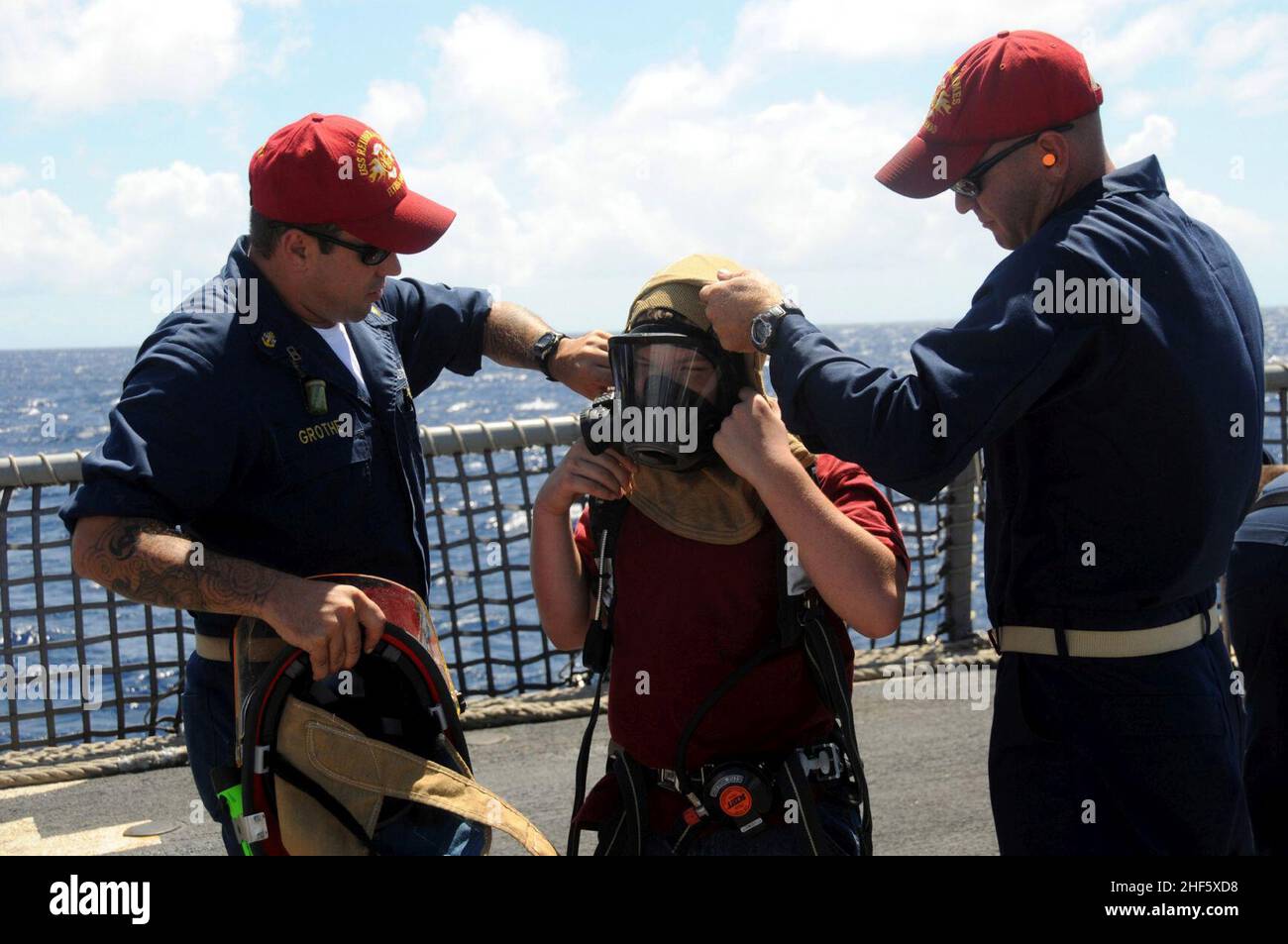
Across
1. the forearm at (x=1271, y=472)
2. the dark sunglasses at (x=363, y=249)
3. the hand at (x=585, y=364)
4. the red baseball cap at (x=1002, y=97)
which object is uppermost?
the red baseball cap at (x=1002, y=97)

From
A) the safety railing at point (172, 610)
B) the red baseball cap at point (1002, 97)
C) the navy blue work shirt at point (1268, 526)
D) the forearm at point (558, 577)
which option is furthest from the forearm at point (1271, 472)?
the safety railing at point (172, 610)

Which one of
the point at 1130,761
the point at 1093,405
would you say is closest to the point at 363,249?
the point at 1093,405

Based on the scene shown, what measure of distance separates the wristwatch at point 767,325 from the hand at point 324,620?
100cm

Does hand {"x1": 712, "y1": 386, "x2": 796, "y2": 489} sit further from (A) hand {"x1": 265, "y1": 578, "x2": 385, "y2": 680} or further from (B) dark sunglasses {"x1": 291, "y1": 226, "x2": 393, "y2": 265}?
(B) dark sunglasses {"x1": 291, "y1": 226, "x2": 393, "y2": 265}

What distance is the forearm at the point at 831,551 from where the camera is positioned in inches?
108

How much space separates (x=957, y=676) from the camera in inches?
274

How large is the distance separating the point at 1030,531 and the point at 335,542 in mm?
1613

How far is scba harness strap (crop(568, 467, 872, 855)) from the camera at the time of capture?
9.05ft

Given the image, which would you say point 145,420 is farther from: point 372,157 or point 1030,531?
point 1030,531

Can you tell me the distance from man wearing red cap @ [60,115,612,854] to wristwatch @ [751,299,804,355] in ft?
3.16

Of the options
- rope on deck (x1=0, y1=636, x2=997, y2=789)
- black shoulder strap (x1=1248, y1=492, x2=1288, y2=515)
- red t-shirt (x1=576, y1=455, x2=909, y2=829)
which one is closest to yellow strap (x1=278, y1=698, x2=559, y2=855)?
red t-shirt (x1=576, y1=455, x2=909, y2=829)

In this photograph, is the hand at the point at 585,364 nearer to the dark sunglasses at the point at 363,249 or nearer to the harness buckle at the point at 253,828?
the dark sunglasses at the point at 363,249

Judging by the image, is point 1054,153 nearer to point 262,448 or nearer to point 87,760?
point 262,448
